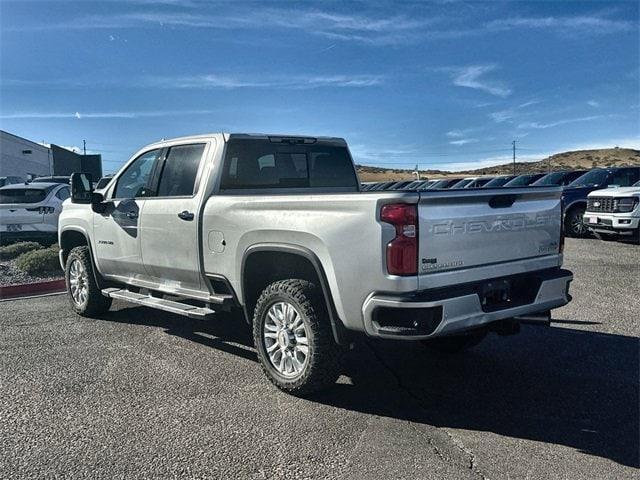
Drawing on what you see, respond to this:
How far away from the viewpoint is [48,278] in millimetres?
10430

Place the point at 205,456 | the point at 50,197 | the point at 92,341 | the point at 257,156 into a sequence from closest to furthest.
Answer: the point at 205,456 → the point at 257,156 → the point at 92,341 → the point at 50,197

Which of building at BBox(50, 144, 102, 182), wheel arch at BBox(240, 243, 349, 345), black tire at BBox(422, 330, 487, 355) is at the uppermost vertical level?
building at BBox(50, 144, 102, 182)

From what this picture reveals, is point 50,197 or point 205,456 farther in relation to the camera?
point 50,197

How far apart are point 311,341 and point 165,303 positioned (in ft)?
6.66

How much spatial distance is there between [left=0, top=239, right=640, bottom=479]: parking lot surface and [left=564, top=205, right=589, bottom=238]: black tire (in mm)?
9585

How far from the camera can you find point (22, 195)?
42.7 feet

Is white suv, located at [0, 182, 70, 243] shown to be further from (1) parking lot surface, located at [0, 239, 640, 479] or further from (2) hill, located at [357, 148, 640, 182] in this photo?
(2) hill, located at [357, 148, 640, 182]

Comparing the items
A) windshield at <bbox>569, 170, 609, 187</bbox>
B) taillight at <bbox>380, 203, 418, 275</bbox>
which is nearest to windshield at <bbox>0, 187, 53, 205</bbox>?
taillight at <bbox>380, 203, 418, 275</bbox>

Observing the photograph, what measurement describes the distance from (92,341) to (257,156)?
261 cm

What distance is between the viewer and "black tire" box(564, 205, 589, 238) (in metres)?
15.4

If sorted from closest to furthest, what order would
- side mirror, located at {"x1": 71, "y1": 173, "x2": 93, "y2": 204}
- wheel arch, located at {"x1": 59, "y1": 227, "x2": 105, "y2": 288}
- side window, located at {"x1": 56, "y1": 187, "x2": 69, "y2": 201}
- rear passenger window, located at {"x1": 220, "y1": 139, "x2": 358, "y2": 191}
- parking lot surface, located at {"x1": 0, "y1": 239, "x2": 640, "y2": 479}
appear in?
parking lot surface, located at {"x1": 0, "y1": 239, "x2": 640, "y2": 479}, rear passenger window, located at {"x1": 220, "y1": 139, "x2": 358, "y2": 191}, side mirror, located at {"x1": 71, "y1": 173, "x2": 93, "y2": 204}, wheel arch, located at {"x1": 59, "y1": 227, "x2": 105, "y2": 288}, side window, located at {"x1": 56, "y1": 187, "x2": 69, "y2": 201}

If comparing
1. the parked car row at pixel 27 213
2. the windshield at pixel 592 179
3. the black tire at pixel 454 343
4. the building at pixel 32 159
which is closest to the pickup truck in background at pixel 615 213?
the windshield at pixel 592 179

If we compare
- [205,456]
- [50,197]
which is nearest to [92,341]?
[205,456]

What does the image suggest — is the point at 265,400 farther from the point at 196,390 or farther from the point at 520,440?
the point at 520,440
